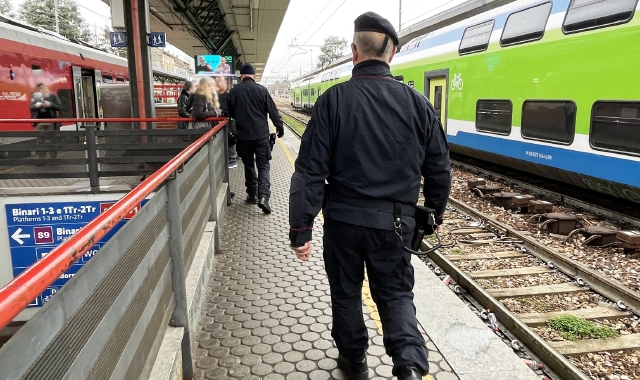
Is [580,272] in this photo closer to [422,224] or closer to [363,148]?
[422,224]

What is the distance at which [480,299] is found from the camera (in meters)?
4.25

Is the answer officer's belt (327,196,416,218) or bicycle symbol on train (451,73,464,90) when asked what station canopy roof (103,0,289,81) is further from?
officer's belt (327,196,416,218)

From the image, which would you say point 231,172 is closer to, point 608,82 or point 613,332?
point 608,82

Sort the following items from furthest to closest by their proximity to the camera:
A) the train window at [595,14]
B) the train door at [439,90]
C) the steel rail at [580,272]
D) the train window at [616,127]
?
the train door at [439,90]
the train window at [595,14]
the train window at [616,127]
the steel rail at [580,272]

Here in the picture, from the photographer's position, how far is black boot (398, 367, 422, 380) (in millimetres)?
2371

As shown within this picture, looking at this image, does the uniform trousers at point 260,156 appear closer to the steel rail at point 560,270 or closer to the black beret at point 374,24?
the steel rail at point 560,270

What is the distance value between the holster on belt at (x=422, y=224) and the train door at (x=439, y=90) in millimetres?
8603

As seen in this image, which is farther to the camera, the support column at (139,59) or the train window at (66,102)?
the train window at (66,102)

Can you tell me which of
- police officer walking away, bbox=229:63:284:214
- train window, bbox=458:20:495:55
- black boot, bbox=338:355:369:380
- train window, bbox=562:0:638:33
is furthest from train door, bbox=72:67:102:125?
black boot, bbox=338:355:369:380

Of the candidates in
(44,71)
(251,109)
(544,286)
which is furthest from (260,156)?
(44,71)

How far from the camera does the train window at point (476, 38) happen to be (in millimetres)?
9195

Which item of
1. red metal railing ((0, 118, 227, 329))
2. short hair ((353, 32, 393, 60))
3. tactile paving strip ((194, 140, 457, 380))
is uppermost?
short hair ((353, 32, 393, 60))

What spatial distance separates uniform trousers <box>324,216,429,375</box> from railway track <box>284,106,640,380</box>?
4.14 feet

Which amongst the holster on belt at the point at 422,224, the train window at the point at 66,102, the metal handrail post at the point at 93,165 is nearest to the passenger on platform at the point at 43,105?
the train window at the point at 66,102
